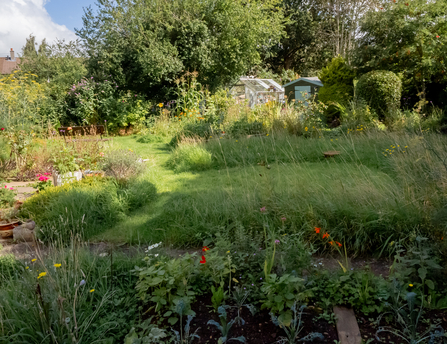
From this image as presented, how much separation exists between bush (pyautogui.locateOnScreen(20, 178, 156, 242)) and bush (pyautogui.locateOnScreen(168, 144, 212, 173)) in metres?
1.93

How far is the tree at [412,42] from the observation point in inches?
413

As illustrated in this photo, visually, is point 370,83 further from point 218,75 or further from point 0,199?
point 0,199

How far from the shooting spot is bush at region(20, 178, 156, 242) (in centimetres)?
366

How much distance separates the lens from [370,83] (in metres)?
10.4

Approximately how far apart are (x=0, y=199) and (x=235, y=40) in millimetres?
11044

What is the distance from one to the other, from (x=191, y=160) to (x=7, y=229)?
131 inches

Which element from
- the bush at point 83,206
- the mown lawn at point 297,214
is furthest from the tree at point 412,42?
the bush at point 83,206

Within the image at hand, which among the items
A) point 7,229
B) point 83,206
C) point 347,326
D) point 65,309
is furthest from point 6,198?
point 347,326

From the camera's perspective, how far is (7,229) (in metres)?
3.82

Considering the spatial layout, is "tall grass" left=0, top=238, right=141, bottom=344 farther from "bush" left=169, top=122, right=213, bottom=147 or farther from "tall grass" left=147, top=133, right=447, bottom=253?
"bush" left=169, top=122, right=213, bottom=147

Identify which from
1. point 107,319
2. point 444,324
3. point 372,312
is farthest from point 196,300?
point 444,324

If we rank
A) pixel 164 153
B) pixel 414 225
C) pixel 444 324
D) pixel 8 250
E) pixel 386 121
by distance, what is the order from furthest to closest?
pixel 386 121
pixel 164 153
pixel 8 250
pixel 414 225
pixel 444 324

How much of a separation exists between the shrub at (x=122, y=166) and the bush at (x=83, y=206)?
376 millimetres

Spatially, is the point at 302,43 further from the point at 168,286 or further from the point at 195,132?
the point at 168,286
